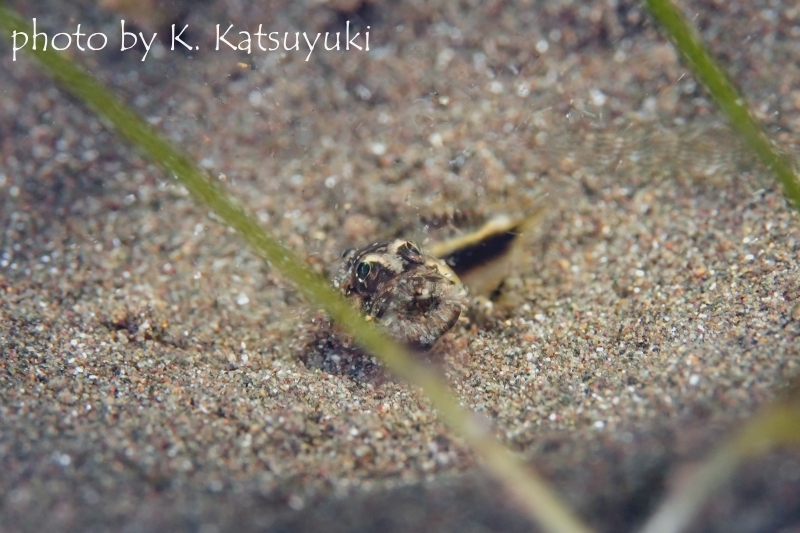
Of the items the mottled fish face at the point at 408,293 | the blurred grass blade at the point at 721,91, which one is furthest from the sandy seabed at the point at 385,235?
the blurred grass blade at the point at 721,91

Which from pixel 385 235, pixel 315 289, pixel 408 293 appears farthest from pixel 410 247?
pixel 315 289

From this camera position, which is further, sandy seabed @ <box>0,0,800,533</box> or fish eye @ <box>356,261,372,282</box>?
fish eye @ <box>356,261,372,282</box>

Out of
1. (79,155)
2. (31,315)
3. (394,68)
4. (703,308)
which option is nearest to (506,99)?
(394,68)

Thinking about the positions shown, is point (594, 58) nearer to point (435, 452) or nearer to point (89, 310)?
point (435, 452)

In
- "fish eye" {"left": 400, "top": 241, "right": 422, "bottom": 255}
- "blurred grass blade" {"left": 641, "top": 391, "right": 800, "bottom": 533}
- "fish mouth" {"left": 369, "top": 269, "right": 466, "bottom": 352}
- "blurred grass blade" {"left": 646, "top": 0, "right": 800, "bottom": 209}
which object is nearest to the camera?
"blurred grass blade" {"left": 641, "top": 391, "right": 800, "bottom": 533}

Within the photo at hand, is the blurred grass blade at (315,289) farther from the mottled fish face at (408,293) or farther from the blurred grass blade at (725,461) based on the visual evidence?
the blurred grass blade at (725,461)

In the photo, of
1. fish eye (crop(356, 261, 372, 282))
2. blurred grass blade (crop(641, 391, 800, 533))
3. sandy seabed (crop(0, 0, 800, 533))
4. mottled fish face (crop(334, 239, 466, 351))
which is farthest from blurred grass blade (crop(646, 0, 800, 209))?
fish eye (crop(356, 261, 372, 282))

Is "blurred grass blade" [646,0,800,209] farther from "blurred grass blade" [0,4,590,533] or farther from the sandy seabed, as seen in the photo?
"blurred grass blade" [0,4,590,533]

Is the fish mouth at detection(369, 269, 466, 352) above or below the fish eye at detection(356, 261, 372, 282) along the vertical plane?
below
